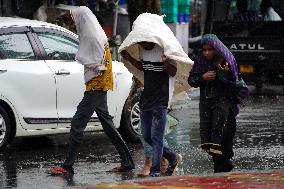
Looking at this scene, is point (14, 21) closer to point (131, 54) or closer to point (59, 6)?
Result: point (131, 54)

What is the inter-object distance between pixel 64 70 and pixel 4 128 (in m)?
1.13

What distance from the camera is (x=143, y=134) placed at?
9.77 m

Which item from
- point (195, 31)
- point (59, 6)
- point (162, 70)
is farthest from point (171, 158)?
point (195, 31)

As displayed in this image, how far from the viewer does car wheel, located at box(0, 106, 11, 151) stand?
37.4 ft

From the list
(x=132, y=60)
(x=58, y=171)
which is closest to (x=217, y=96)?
(x=132, y=60)

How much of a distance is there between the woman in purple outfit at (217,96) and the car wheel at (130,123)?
11.0ft

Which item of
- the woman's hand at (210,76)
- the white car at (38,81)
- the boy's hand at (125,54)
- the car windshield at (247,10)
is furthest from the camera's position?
the car windshield at (247,10)

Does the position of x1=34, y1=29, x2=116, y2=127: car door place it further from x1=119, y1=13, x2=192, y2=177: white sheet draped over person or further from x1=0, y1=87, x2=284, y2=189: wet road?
x1=119, y1=13, x2=192, y2=177: white sheet draped over person

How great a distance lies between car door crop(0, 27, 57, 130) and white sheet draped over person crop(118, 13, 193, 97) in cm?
207

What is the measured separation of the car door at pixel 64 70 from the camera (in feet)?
39.0

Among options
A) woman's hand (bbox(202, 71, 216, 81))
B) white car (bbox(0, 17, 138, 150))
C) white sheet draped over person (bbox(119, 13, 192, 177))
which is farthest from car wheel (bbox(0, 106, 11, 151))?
woman's hand (bbox(202, 71, 216, 81))

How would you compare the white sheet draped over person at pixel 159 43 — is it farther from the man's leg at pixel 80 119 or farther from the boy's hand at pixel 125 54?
the man's leg at pixel 80 119

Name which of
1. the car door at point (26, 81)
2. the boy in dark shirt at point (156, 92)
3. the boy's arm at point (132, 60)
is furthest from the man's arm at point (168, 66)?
the car door at point (26, 81)

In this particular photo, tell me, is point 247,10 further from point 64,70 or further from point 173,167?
point 173,167
